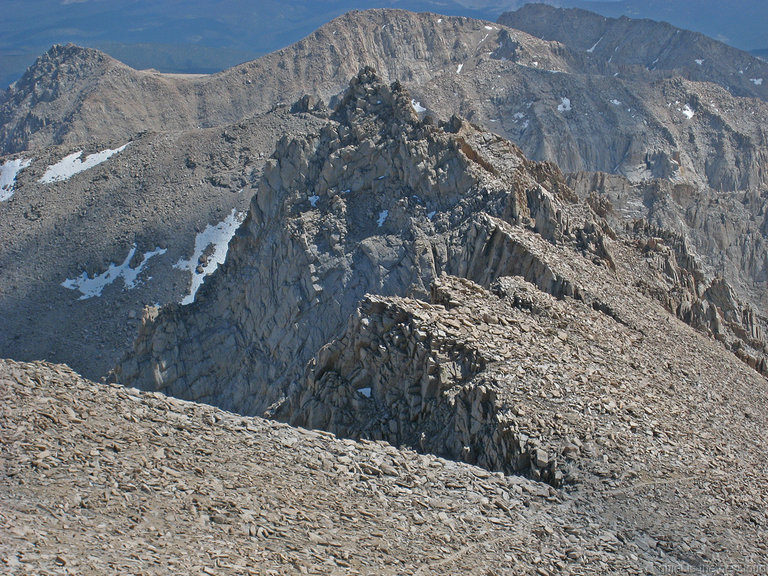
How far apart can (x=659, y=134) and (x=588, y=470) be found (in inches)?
5449

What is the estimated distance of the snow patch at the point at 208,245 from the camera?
81031mm

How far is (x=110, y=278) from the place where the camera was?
83.7 metres

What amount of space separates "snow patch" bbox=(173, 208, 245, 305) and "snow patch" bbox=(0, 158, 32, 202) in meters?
31.2

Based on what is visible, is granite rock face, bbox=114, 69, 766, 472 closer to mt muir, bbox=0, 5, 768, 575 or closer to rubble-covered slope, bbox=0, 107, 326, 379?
mt muir, bbox=0, 5, 768, 575

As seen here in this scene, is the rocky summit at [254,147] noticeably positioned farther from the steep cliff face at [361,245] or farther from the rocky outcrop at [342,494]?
the rocky outcrop at [342,494]

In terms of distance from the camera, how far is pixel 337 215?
168 ft

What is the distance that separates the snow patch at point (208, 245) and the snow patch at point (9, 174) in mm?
31235

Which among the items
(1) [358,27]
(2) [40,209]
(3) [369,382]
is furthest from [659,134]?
(3) [369,382]

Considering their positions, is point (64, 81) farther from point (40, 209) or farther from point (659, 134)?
point (659, 134)

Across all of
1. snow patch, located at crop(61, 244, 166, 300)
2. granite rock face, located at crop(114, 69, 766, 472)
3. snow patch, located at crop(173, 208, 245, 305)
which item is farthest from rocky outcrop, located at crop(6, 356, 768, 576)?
snow patch, located at crop(61, 244, 166, 300)

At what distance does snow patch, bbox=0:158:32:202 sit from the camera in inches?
4013

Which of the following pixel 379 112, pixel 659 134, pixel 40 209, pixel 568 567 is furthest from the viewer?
pixel 659 134

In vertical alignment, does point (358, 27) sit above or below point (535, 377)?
above

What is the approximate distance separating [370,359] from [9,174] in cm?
9305
